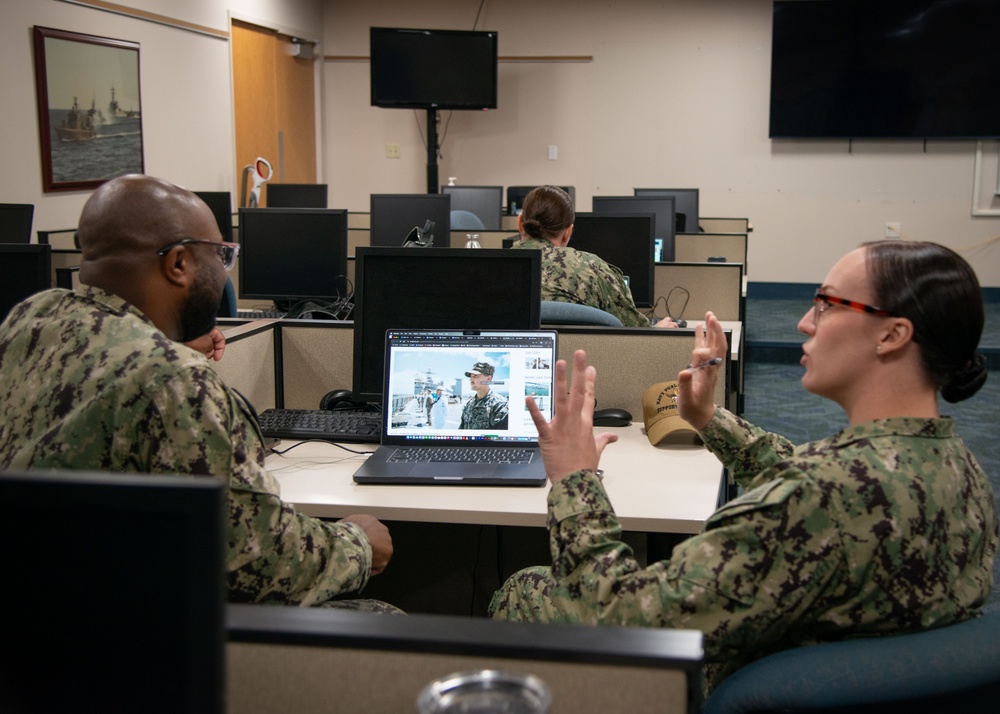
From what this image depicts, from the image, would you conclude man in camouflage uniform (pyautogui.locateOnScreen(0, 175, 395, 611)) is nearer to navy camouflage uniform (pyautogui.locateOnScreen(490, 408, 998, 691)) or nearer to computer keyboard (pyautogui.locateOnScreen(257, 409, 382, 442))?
Result: navy camouflage uniform (pyautogui.locateOnScreen(490, 408, 998, 691))

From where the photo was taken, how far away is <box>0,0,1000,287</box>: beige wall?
8711 mm

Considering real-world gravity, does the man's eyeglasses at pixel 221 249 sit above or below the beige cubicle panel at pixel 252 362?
above

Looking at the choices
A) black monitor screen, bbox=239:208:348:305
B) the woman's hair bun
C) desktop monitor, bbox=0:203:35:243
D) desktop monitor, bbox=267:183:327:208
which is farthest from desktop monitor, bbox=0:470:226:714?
desktop monitor, bbox=267:183:327:208

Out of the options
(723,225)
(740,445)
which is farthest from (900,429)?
(723,225)

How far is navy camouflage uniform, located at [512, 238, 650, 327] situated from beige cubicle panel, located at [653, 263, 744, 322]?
69 centimetres

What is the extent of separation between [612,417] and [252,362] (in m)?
0.88

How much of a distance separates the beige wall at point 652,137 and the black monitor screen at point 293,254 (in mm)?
4694

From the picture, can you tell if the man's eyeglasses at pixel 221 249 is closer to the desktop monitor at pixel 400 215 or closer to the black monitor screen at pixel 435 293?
the black monitor screen at pixel 435 293

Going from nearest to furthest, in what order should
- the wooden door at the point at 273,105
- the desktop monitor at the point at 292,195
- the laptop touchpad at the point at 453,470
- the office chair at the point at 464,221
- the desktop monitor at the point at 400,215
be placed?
1. the laptop touchpad at the point at 453,470
2. the desktop monitor at the point at 400,215
3. the office chair at the point at 464,221
4. the desktop monitor at the point at 292,195
5. the wooden door at the point at 273,105

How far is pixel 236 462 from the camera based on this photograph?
136 cm

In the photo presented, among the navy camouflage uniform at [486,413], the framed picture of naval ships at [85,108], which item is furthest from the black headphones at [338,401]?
the framed picture of naval ships at [85,108]

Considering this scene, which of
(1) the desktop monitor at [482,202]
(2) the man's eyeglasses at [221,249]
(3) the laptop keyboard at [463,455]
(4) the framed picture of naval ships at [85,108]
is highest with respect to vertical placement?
(4) the framed picture of naval ships at [85,108]

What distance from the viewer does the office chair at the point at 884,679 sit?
1.05 m

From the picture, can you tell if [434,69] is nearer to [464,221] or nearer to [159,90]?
[464,221]
